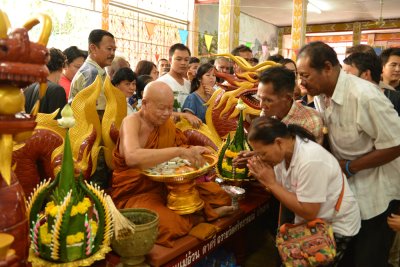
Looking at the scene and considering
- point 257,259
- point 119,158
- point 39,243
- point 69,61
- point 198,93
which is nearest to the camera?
point 39,243

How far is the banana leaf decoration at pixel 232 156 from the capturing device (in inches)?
86.4

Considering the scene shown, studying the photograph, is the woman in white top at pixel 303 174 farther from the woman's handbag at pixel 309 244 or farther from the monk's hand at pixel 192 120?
the monk's hand at pixel 192 120

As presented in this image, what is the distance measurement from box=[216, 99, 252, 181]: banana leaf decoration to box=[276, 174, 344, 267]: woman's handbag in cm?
73

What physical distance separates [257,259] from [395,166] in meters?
1.35

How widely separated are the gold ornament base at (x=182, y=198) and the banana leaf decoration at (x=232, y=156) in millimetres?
491

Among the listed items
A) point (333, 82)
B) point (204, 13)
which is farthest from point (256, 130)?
point (204, 13)

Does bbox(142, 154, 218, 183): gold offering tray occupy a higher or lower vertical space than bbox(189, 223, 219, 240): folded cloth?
higher

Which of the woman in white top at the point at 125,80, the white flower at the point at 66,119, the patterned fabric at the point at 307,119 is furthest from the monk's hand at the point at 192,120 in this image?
the white flower at the point at 66,119

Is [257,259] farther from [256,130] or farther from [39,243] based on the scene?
[39,243]

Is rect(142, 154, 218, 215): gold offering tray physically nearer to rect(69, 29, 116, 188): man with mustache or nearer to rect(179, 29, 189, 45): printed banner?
rect(69, 29, 116, 188): man with mustache

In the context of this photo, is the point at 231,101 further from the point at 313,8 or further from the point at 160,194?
the point at 313,8

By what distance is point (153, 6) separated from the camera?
6.71 metres

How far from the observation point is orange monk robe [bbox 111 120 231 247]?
1.67 meters

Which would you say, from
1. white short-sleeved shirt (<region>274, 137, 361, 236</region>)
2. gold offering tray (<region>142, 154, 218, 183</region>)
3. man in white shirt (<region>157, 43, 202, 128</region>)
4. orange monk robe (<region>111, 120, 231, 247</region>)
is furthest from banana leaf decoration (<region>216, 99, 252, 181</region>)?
man in white shirt (<region>157, 43, 202, 128</region>)
